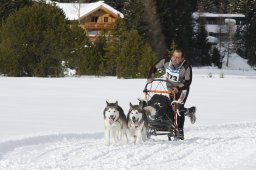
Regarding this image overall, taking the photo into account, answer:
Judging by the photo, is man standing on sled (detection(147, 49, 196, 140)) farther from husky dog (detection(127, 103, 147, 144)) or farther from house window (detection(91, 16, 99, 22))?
house window (detection(91, 16, 99, 22))

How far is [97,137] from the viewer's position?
11266 millimetres

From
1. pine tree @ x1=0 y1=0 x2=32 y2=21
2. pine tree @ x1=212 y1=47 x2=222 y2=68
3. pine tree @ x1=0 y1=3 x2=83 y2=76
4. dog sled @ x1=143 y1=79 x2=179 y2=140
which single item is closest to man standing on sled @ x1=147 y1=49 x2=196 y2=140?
dog sled @ x1=143 y1=79 x2=179 y2=140

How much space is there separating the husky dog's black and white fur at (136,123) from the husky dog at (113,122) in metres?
0.15

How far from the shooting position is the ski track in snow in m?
7.65

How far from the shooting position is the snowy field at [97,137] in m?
7.90

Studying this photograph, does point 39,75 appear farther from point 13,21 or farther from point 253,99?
point 253,99

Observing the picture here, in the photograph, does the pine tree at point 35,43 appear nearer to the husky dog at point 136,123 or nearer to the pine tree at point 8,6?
the pine tree at point 8,6

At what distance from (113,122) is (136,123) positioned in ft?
1.51

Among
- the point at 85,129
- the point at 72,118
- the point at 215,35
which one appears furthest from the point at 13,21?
the point at 215,35

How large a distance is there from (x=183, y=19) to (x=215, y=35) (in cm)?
3539

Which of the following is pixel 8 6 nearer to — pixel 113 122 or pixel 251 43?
pixel 251 43

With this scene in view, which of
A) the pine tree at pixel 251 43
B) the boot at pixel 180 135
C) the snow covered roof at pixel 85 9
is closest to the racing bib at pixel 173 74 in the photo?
the boot at pixel 180 135

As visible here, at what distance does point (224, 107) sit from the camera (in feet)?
63.4

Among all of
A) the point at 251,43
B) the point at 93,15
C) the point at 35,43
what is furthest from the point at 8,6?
the point at 251,43
